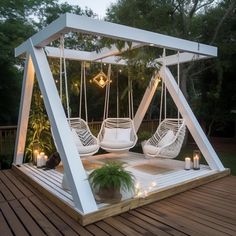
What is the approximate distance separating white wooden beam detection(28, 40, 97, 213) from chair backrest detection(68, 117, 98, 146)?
6.64ft

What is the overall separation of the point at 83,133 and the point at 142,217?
10.2 feet

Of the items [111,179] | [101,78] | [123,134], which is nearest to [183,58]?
[101,78]

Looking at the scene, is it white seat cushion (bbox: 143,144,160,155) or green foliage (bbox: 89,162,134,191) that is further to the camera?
white seat cushion (bbox: 143,144,160,155)

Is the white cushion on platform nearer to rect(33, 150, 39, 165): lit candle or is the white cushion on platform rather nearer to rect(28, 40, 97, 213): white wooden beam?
rect(33, 150, 39, 165): lit candle

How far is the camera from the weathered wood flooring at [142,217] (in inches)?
110

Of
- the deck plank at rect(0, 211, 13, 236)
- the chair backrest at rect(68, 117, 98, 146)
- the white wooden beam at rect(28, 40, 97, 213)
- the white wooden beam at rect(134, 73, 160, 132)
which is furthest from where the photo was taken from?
the white wooden beam at rect(134, 73, 160, 132)

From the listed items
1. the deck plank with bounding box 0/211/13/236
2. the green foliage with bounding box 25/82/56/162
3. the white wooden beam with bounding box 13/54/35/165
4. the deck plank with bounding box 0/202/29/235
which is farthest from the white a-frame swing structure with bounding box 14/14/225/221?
the deck plank with bounding box 0/211/13/236

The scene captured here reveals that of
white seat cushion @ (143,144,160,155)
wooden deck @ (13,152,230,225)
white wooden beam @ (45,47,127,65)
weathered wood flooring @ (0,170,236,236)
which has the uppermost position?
white wooden beam @ (45,47,127,65)

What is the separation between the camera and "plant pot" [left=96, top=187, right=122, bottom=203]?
128 inches

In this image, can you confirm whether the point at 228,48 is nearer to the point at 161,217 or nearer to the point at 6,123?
the point at 161,217

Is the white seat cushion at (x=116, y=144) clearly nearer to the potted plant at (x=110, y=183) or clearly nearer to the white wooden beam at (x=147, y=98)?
the white wooden beam at (x=147, y=98)

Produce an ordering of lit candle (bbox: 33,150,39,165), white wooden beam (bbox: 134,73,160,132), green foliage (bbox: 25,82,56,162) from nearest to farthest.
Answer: lit candle (bbox: 33,150,39,165), green foliage (bbox: 25,82,56,162), white wooden beam (bbox: 134,73,160,132)

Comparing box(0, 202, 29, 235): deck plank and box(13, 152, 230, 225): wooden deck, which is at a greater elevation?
box(13, 152, 230, 225): wooden deck

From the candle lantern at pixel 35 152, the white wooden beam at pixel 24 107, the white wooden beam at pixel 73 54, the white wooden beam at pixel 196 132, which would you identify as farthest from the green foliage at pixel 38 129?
the white wooden beam at pixel 196 132
